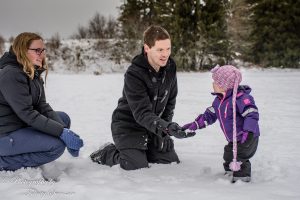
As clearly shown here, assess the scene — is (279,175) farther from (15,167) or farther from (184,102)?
(184,102)

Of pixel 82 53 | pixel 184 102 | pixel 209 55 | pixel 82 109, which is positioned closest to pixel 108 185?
pixel 82 109

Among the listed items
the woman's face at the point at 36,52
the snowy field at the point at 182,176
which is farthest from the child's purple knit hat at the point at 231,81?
the woman's face at the point at 36,52

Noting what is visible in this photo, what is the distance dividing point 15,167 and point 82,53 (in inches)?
881

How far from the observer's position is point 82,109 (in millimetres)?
7395

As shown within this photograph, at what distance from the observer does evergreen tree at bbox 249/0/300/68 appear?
20.6 m

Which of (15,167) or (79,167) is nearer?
(15,167)

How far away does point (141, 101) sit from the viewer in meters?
3.52

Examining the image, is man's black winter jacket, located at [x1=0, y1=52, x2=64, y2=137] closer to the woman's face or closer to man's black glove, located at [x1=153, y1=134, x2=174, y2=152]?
the woman's face

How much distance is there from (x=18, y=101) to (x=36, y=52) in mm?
447

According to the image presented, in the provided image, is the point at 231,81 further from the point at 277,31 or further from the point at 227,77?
the point at 277,31

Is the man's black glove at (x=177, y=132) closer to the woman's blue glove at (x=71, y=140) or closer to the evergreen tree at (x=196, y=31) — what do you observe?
the woman's blue glove at (x=71, y=140)

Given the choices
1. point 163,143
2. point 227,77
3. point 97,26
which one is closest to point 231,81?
point 227,77

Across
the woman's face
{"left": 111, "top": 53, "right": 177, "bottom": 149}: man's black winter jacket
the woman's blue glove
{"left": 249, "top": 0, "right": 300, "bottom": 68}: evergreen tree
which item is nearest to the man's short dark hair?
{"left": 111, "top": 53, "right": 177, "bottom": 149}: man's black winter jacket

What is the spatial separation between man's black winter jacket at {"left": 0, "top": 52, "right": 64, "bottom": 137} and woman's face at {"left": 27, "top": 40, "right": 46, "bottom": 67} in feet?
0.34
